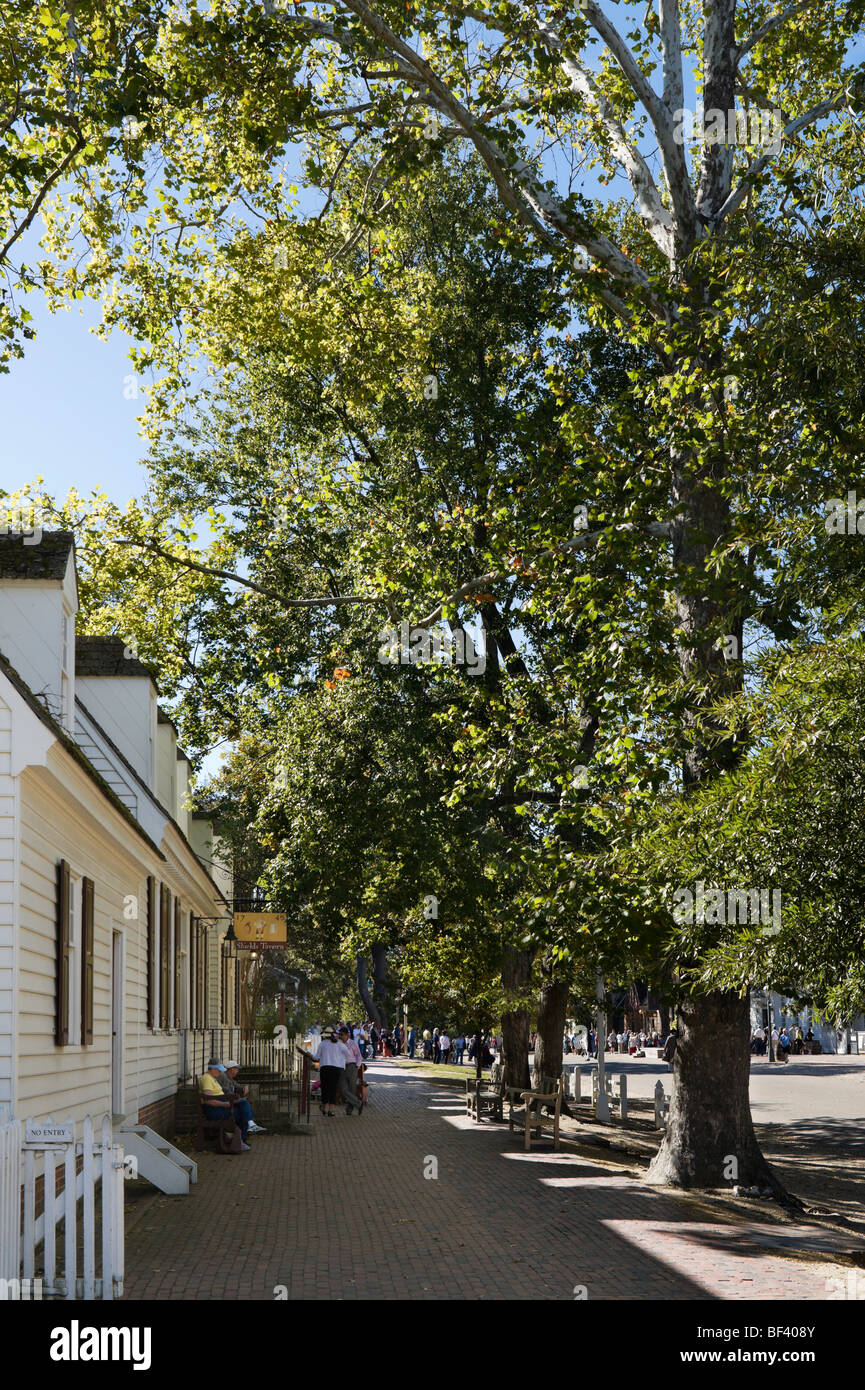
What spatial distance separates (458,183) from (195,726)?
1095 cm

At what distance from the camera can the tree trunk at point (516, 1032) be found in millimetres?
27219

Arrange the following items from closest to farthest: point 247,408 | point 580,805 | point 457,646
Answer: point 580,805 → point 457,646 → point 247,408

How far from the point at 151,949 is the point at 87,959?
5555 millimetres

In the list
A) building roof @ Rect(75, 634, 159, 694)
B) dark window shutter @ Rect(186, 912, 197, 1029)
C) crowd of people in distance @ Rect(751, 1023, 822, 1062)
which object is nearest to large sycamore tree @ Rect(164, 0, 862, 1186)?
building roof @ Rect(75, 634, 159, 694)

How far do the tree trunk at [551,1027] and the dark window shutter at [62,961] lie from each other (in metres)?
15.9

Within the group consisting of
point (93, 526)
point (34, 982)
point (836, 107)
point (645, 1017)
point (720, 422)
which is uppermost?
point (836, 107)

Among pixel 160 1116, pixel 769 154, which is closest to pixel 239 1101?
pixel 160 1116

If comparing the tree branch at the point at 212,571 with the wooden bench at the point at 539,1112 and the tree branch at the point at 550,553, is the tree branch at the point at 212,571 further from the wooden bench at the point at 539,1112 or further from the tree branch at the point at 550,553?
the wooden bench at the point at 539,1112

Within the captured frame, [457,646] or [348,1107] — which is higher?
[457,646]

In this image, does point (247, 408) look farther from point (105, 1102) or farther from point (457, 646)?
point (105, 1102)

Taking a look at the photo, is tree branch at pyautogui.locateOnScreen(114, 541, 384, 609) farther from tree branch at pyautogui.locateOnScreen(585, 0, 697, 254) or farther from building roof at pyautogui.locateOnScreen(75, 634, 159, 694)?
tree branch at pyautogui.locateOnScreen(585, 0, 697, 254)

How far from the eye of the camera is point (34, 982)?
32.8 feet

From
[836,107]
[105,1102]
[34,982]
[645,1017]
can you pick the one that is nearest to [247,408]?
[836,107]

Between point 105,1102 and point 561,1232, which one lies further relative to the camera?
point 105,1102
